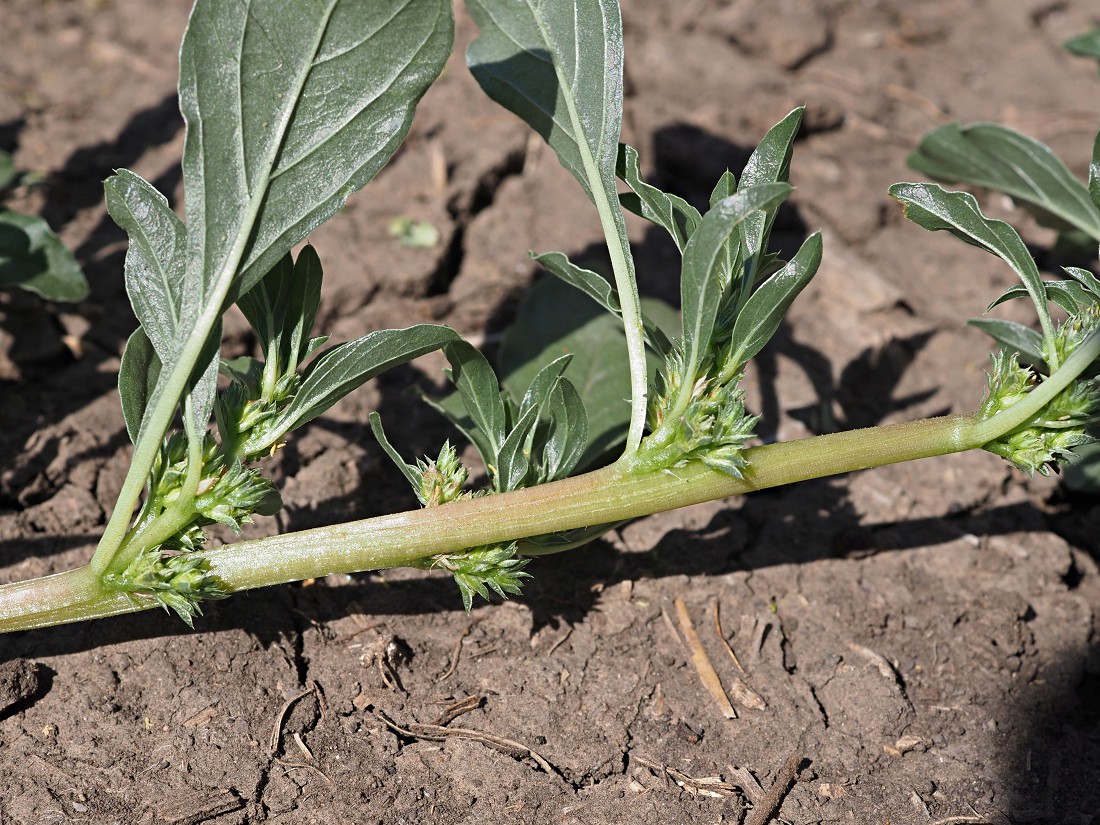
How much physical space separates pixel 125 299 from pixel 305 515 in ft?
3.53

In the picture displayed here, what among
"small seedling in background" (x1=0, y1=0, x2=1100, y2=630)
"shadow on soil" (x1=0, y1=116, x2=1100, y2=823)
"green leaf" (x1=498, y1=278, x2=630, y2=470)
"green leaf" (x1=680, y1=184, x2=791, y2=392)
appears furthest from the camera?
"green leaf" (x1=498, y1=278, x2=630, y2=470)

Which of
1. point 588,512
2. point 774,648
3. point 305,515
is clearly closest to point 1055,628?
point 774,648

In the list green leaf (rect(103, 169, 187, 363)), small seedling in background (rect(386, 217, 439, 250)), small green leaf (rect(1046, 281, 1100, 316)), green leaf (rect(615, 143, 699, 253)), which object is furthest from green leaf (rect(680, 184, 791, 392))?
small seedling in background (rect(386, 217, 439, 250))

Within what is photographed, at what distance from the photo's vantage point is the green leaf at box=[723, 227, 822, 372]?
191 centimetres

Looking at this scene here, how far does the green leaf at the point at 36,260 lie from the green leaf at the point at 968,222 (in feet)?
6.68

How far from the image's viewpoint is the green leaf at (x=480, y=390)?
Answer: 2.09 meters

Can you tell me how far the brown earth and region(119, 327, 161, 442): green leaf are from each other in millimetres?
529

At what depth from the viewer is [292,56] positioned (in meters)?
1.86

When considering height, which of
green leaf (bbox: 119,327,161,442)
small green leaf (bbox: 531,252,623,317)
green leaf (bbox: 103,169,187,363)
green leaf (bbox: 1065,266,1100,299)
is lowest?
green leaf (bbox: 1065,266,1100,299)

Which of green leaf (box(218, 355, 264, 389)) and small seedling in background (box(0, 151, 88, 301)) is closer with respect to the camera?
green leaf (box(218, 355, 264, 389))

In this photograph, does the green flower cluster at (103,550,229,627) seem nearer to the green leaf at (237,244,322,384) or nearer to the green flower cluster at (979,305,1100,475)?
the green leaf at (237,244,322,384)

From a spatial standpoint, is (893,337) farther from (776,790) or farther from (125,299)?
(125,299)

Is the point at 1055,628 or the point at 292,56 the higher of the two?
the point at 292,56

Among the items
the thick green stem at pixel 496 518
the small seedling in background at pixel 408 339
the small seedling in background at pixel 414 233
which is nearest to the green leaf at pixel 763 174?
the small seedling in background at pixel 408 339
